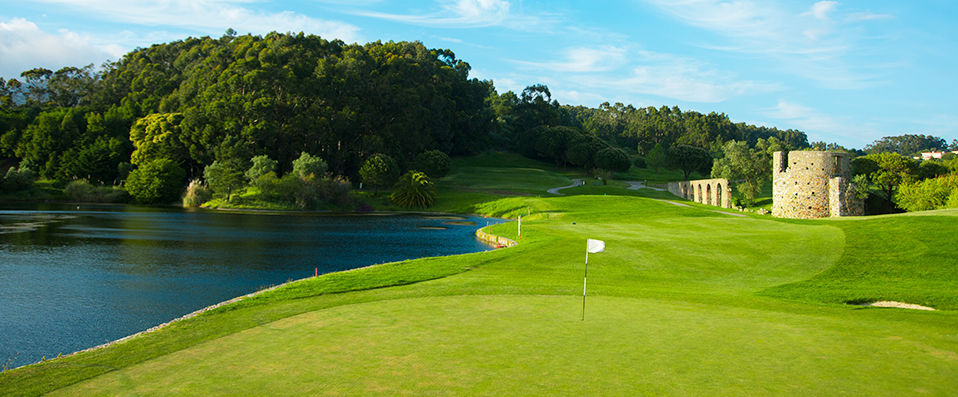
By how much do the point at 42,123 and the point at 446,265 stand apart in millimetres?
90967

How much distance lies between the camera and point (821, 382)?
25.2ft

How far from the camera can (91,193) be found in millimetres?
77500

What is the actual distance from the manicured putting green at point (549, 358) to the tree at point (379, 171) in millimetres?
67632

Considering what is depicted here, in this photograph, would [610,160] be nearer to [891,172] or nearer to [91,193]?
[891,172]

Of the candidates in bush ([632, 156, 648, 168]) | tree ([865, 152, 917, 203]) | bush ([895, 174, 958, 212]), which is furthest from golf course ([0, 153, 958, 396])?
bush ([632, 156, 648, 168])

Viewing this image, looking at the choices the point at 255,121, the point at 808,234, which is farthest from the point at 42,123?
the point at 808,234

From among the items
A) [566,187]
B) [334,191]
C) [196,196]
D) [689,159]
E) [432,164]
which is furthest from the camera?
[689,159]

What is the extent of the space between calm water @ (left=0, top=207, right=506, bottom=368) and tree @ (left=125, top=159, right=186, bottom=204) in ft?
61.0

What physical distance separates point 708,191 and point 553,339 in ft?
264

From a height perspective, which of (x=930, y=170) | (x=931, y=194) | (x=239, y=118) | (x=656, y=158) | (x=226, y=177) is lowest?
(x=931, y=194)

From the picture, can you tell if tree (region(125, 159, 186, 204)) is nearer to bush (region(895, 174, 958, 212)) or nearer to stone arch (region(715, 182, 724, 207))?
stone arch (region(715, 182, 724, 207))

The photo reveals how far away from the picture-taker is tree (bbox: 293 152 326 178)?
7312 cm

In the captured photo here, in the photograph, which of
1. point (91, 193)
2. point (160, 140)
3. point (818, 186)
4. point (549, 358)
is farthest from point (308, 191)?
point (549, 358)

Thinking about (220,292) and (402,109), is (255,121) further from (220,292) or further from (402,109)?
(220,292)
